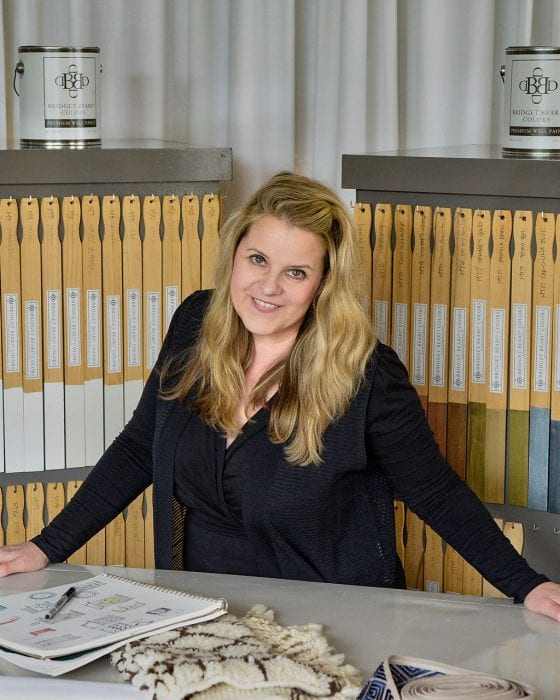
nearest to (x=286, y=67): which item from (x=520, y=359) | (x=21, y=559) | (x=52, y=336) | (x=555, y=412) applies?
(x=52, y=336)

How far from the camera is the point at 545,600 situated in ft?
5.51

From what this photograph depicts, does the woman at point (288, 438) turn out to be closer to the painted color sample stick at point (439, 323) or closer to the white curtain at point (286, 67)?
the painted color sample stick at point (439, 323)

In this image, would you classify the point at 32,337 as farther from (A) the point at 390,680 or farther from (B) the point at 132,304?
(A) the point at 390,680

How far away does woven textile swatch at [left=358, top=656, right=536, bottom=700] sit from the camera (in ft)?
4.02

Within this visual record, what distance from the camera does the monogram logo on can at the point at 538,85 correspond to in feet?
7.41

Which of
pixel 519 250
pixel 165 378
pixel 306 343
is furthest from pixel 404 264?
pixel 165 378

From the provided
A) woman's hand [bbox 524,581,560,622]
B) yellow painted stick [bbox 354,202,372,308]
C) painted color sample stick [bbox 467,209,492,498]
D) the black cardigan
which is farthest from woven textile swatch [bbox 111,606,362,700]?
yellow painted stick [bbox 354,202,372,308]

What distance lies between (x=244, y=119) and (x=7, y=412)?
100 centimetres

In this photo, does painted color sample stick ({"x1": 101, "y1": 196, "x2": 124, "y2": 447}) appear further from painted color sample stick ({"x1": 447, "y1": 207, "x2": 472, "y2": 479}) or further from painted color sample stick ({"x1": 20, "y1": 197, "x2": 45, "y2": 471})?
painted color sample stick ({"x1": 447, "y1": 207, "x2": 472, "y2": 479})

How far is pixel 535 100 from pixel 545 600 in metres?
1.04

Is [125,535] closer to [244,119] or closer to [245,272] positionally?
[245,272]

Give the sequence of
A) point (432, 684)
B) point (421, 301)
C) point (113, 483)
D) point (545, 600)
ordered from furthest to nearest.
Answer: point (421, 301) → point (113, 483) → point (545, 600) → point (432, 684)

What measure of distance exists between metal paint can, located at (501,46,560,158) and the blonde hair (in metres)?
0.46

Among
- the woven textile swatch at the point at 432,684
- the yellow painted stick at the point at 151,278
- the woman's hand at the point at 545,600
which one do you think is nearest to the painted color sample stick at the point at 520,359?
the woman's hand at the point at 545,600
